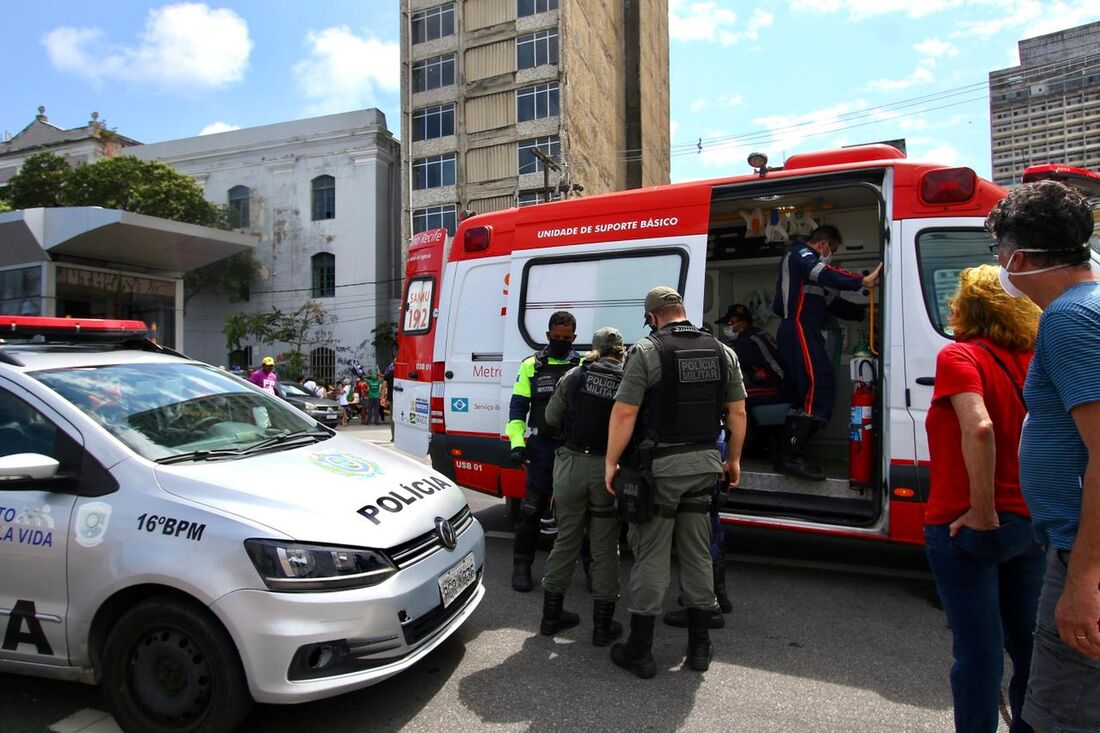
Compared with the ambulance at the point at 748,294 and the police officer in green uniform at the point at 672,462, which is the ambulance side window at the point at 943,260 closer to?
the ambulance at the point at 748,294

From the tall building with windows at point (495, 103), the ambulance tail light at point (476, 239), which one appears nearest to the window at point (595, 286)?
the ambulance tail light at point (476, 239)

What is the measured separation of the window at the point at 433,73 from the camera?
33906 millimetres

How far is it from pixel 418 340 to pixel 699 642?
4.07 metres

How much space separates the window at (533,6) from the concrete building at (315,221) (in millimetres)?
8358

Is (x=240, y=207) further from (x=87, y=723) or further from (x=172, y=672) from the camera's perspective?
(x=172, y=672)

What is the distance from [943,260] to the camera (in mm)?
4211

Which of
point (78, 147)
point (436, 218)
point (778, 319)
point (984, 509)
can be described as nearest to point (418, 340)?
point (778, 319)

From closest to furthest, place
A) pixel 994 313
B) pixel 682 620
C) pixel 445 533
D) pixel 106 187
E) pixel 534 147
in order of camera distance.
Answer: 1. pixel 994 313
2. pixel 445 533
3. pixel 682 620
4. pixel 106 187
5. pixel 534 147

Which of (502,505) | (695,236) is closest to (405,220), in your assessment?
(502,505)

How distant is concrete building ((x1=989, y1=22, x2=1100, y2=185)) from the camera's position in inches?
752

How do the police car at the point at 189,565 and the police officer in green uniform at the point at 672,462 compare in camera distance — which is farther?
the police officer in green uniform at the point at 672,462

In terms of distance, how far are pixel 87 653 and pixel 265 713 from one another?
0.73 m

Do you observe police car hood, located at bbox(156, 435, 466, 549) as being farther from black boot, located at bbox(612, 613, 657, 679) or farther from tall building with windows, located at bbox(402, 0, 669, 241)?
tall building with windows, located at bbox(402, 0, 669, 241)

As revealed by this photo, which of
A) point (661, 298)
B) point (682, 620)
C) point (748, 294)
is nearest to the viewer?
point (661, 298)
